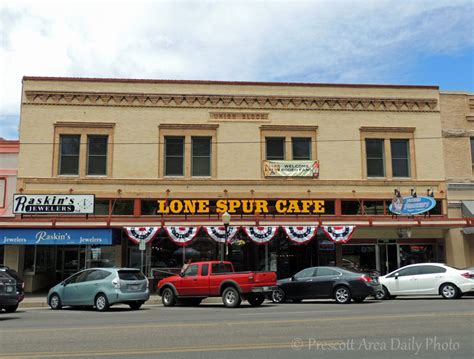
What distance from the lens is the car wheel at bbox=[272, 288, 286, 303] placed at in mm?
18734

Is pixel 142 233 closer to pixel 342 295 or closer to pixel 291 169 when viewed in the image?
pixel 291 169

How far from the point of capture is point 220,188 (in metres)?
25.3

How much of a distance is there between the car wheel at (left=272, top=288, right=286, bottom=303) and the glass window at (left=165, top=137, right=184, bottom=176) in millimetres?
9086

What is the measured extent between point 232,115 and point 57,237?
33.9 feet

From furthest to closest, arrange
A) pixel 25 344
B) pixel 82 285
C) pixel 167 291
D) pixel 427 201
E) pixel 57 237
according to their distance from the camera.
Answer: pixel 427 201 < pixel 57 237 < pixel 167 291 < pixel 82 285 < pixel 25 344

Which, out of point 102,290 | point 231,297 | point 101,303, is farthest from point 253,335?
point 101,303

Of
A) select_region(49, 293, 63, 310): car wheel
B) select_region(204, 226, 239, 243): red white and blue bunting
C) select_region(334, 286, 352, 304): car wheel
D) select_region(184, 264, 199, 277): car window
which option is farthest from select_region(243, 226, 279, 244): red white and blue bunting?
select_region(49, 293, 63, 310): car wheel

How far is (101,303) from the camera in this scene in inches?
659

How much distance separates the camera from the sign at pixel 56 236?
22125mm

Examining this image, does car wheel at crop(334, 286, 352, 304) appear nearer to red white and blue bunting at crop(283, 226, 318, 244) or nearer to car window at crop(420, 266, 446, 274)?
car window at crop(420, 266, 446, 274)

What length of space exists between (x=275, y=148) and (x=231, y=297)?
35.8 feet

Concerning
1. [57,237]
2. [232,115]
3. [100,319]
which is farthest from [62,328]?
[232,115]

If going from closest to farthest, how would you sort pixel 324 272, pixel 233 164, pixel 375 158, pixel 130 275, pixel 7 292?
pixel 7 292 < pixel 130 275 < pixel 324 272 < pixel 233 164 < pixel 375 158

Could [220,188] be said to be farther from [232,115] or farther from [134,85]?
[134,85]
